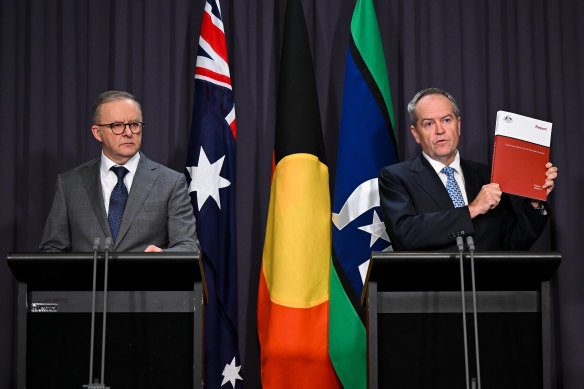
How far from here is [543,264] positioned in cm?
254

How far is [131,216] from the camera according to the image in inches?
134

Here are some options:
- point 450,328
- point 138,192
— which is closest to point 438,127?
point 450,328

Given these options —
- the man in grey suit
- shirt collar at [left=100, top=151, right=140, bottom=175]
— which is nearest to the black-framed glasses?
the man in grey suit

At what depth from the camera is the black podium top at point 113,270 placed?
8.47 feet

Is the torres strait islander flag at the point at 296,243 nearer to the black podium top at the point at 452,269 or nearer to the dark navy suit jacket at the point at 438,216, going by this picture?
the dark navy suit jacket at the point at 438,216

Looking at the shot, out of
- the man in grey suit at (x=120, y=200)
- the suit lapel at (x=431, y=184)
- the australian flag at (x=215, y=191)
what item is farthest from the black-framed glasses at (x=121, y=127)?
the suit lapel at (x=431, y=184)

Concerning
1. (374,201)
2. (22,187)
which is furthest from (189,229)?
(22,187)

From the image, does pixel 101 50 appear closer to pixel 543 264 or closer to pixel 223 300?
pixel 223 300

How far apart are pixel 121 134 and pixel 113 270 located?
1078 mm

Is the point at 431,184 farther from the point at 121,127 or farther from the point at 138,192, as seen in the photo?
the point at 121,127

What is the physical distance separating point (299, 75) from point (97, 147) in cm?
139

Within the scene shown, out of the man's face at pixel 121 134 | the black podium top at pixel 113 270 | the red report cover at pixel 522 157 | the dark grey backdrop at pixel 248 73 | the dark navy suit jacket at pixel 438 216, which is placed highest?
the dark grey backdrop at pixel 248 73

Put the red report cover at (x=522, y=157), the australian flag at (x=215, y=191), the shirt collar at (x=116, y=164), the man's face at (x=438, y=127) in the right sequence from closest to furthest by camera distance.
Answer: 1. the red report cover at (x=522, y=157)
2. the man's face at (x=438, y=127)
3. the shirt collar at (x=116, y=164)
4. the australian flag at (x=215, y=191)

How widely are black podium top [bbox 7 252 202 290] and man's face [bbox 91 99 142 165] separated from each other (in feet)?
3.23
